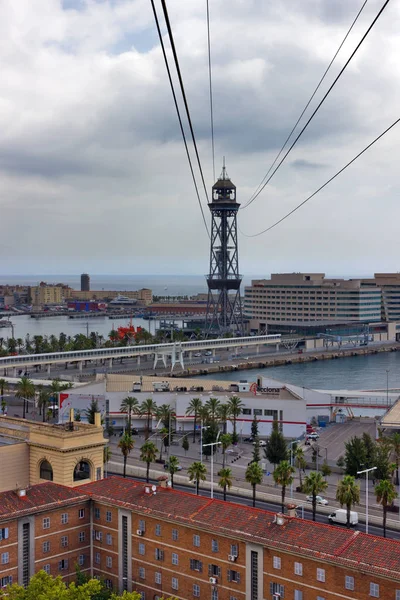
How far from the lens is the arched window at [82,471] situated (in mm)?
19469

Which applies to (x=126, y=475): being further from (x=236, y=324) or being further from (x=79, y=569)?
(x=236, y=324)

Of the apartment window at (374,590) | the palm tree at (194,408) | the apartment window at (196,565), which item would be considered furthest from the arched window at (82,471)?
the palm tree at (194,408)

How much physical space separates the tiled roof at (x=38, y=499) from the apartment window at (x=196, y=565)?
325 cm

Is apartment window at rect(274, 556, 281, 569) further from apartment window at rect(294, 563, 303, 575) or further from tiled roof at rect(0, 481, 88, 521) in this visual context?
tiled roof at rect(0, 481, 88, 521)

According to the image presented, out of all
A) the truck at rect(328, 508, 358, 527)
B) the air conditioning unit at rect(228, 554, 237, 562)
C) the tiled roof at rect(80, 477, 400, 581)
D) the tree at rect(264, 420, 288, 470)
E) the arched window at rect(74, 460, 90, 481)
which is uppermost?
the arched window at rect(74, 460, 90, 481)

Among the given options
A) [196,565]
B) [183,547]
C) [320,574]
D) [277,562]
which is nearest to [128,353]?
[183,547]

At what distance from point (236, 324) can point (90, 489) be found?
264ft

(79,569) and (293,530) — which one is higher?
(293,530)

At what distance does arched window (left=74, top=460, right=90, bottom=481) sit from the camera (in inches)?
766

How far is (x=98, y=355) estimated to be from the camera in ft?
209

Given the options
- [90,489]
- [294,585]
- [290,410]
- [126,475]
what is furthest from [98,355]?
[294,585]

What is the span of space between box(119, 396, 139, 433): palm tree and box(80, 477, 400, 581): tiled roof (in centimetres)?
1854

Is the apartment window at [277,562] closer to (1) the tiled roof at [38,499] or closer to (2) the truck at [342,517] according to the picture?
(1) the tiled roof at [38,499]

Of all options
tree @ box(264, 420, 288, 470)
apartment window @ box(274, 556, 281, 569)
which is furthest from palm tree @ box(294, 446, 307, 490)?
apartment window @ box(274, 556, 281, 569)
